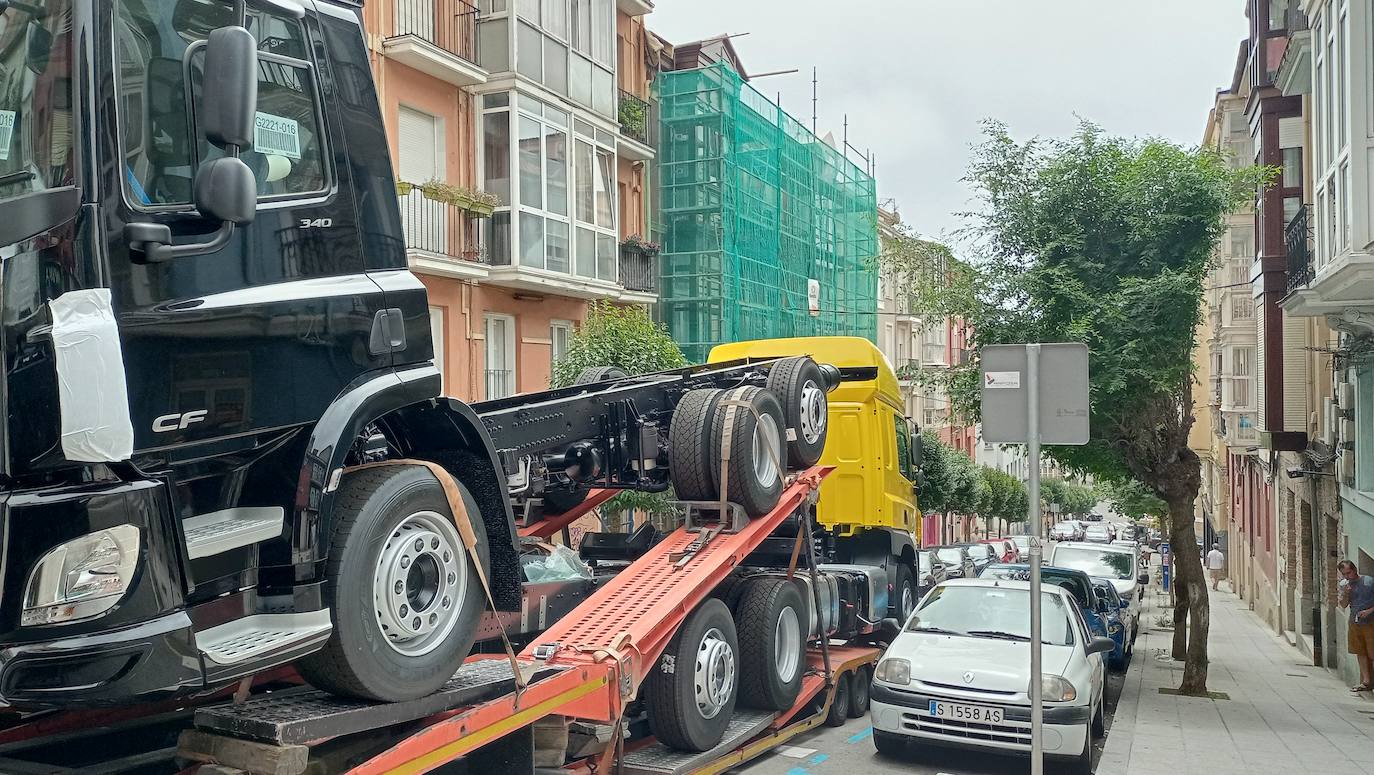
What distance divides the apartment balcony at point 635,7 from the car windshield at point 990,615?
1690 centimetres

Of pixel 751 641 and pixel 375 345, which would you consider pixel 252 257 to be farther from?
pixel 751 641

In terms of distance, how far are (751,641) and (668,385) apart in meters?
1.88

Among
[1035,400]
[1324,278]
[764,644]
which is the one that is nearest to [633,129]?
[1324,278]


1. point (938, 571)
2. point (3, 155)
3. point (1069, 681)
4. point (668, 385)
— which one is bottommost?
point (938, 571)

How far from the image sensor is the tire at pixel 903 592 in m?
12.3

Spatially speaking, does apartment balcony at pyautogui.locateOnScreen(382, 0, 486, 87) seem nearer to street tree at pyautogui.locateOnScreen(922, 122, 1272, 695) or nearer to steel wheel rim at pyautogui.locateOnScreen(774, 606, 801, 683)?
street tree at pyautogui.locateOnScreen(922, 122, 1272, 695)

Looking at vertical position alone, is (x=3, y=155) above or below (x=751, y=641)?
above

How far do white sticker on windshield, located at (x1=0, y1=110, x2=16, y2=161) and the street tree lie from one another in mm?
11939

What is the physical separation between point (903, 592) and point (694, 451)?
5.71m

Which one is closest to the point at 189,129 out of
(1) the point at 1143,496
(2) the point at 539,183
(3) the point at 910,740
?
(3) the point at 910,740

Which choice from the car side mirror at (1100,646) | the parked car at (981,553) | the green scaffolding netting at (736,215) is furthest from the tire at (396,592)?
the parked car at (981,553)

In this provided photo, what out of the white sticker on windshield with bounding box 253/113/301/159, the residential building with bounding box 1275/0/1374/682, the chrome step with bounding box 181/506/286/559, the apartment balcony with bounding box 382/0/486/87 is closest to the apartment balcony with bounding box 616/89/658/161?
the apartment balcony with bounding box 382/0/486/87

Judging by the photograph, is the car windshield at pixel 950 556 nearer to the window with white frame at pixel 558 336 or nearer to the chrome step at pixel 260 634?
the window with white frame at pixel 558 336

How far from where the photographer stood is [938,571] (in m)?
24.2
